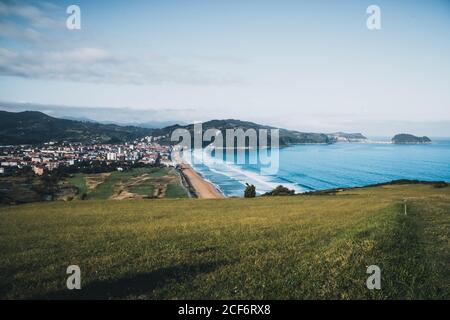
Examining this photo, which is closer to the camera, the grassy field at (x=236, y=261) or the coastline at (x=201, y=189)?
the grassy field at (x=236, y=261)

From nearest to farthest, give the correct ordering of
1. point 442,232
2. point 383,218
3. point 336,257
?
point 336,257 < point 442,232 < point 383,218

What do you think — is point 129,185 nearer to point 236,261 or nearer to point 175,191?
point 175,191

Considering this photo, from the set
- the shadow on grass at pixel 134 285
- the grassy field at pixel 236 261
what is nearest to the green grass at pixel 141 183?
the grassy field at pixel 236 261

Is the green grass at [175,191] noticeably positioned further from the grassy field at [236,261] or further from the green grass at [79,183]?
the grassy field at [236,261]

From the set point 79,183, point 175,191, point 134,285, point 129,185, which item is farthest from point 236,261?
point 79,183

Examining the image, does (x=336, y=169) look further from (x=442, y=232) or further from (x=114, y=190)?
(x=442, y=232)

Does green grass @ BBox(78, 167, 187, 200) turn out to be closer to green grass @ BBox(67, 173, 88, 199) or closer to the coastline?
green grass @ BBox(67, 173, 88, 199)
